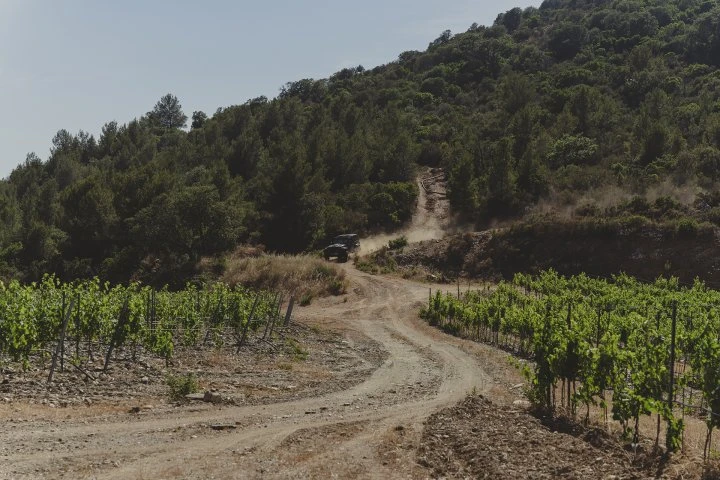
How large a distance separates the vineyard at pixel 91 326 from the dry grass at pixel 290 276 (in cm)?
1831

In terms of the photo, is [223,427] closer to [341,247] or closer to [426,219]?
[341,247]

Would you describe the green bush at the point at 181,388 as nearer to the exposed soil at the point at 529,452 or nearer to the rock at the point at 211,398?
the rock at the point at 211,398

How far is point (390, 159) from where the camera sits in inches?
2970

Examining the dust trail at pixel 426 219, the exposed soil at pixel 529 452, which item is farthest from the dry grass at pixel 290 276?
the exposed soil at pixel 529 452

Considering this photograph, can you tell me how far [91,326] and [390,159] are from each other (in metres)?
61.3

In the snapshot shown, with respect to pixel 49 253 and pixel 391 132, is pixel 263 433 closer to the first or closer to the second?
pixel 49 253

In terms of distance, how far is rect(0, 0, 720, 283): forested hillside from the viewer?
52281mm

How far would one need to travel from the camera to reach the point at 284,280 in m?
43.1

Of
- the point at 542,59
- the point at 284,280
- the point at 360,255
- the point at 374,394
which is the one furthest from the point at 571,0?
the point at 374,394

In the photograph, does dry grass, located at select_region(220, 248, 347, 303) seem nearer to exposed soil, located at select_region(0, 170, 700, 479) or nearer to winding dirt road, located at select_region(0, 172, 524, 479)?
exposed soil, located at select_region(0, 170, 700, 479)

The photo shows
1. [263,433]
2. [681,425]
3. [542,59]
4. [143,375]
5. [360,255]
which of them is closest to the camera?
[681,425]

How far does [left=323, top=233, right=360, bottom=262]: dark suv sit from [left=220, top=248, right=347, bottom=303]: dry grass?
14.2 feet

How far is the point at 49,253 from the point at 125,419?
167 feet

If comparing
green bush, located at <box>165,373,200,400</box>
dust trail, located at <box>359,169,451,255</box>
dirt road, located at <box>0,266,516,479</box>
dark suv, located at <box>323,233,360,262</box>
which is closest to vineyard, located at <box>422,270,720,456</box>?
dirt road, located at <box>0,266,516,479</box>
